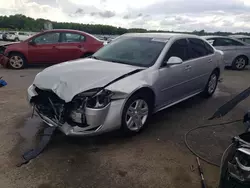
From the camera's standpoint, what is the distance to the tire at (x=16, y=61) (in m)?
9.02

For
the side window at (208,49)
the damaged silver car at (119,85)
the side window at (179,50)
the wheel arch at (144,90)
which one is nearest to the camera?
the damaged silver car at (119,85)

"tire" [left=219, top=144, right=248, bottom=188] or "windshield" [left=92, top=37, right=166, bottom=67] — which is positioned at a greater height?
"windshield" [left=92, top=37, right=166, bottom=67]

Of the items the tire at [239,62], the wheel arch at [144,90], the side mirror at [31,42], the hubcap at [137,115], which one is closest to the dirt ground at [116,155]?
the hubcap at [137,115]

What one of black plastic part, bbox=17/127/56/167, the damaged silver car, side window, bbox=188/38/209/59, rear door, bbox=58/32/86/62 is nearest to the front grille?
the damaged silver car

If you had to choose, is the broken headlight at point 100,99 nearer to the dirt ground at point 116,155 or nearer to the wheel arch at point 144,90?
the wheel arch at point 144,90

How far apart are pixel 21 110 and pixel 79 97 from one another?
7.13 feet

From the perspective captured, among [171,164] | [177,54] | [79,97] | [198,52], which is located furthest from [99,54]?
[171,164]

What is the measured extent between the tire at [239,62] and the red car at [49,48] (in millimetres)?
5855

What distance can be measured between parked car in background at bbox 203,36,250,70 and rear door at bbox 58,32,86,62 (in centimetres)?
513

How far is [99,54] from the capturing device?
468cm

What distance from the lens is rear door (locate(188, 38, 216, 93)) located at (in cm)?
488

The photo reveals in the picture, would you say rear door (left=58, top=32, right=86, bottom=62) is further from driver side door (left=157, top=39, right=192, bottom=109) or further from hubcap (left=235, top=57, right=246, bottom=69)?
hubcap (left=235, top=57, right=246, bottom=69)

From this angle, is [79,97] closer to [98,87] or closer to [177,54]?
[98,87]

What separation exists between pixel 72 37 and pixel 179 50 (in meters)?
5.88
